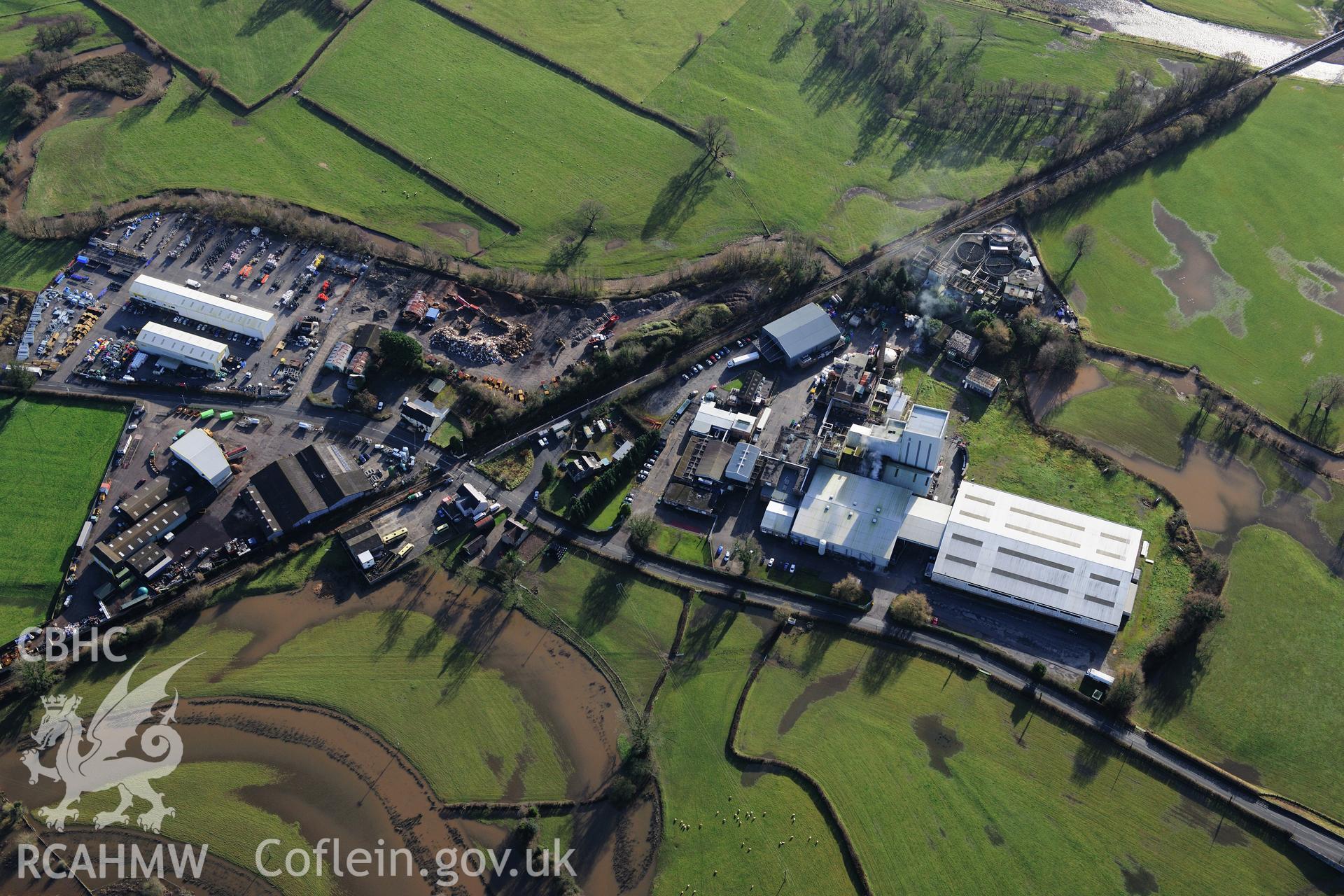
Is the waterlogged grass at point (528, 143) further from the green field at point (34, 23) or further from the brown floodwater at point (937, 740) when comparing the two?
the brown floodwater at point (937, 740)

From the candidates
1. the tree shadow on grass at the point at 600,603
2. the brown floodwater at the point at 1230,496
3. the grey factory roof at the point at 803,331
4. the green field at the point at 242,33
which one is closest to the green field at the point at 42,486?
the tree shadow on grass at the point at 600,603

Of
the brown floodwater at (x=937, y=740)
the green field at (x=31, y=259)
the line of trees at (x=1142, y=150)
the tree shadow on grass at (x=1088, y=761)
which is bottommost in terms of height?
the green field at (x=31, y=259)

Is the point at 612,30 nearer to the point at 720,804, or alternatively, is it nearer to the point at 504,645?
the point at 504,645

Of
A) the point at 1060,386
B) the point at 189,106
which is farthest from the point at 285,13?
the point at 1060,386

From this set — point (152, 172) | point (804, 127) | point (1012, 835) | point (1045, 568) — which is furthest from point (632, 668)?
point (152, 172)

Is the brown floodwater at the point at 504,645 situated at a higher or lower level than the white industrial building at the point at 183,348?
lower

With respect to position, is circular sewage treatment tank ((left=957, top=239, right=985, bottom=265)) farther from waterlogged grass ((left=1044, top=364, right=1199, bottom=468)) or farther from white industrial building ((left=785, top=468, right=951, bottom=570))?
white industrial building ((left=785, top=468, right=951, bottom=570))
